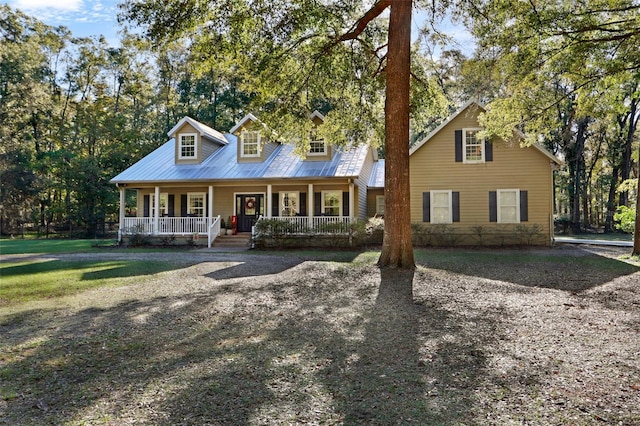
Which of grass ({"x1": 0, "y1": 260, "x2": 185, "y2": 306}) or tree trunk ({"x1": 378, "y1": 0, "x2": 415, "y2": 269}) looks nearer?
grass ({"x1": 0, "y1": 260, "x2": 185, "y2": 306})

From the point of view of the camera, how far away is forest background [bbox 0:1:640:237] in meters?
11.3

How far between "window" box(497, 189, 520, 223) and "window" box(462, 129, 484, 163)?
1.74 m

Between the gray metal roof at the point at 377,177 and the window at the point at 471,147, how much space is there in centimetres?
512

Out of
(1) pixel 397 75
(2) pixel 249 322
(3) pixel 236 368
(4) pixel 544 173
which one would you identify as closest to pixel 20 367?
(3) pixel 236 368

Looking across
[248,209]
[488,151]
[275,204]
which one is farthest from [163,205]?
[488,151]

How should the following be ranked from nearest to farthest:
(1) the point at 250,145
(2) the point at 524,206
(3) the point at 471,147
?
(2) the point at 524,206
(3) the point at 471,147
(1) the point at 250,145

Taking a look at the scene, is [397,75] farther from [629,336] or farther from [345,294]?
[629,336]

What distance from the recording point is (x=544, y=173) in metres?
16.4

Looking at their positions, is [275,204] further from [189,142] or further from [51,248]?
[51,248]

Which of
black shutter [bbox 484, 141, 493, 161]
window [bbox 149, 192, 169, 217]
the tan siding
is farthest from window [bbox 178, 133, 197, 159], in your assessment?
black shutter [bbox 484, 141, 493, 161]

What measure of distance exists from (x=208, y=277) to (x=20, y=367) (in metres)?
5.30

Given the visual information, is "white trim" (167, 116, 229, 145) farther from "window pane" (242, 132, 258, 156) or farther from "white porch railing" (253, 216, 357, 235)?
"white porch railing" (253, 216, 357, 235)

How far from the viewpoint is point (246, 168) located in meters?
19.4

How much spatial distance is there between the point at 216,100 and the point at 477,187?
85.8 ft
